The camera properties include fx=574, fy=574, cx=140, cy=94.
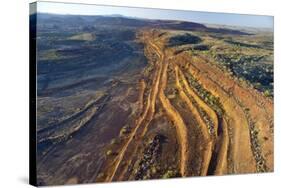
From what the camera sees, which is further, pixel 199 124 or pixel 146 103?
pixel 199 124

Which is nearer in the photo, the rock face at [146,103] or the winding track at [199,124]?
the rock face at [146,103]

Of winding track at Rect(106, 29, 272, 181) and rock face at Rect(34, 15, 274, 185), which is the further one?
winding track at Rect(106, 29, 272, 181)

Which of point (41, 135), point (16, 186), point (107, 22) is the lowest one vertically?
point (16, 186)

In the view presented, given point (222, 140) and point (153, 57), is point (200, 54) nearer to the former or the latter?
point (153, 57)

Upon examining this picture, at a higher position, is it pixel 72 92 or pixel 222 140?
pixel 72 92

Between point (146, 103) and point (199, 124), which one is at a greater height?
point (146, 103)
